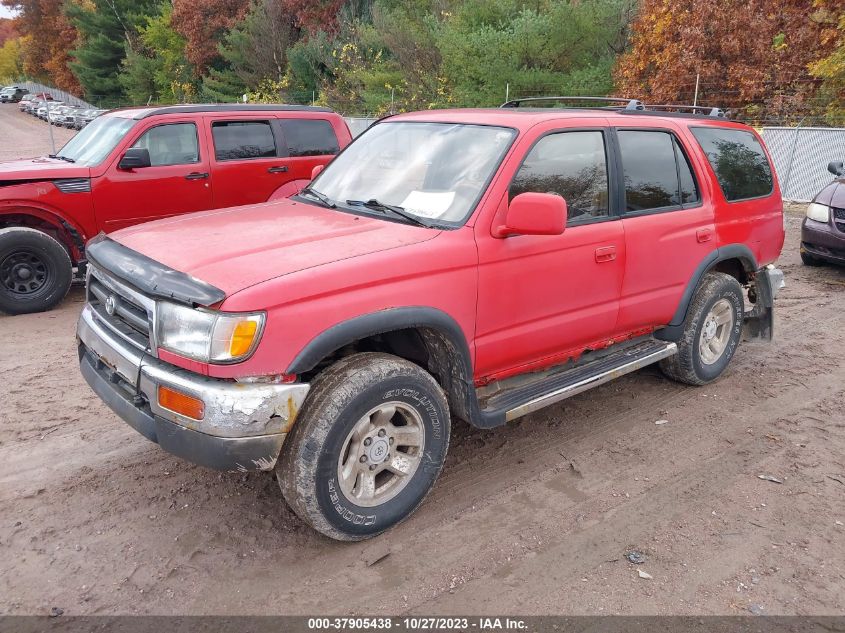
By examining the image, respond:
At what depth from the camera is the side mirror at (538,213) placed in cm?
315

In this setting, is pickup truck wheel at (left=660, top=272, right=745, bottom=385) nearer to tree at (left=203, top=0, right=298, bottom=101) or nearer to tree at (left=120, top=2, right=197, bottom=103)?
tree at (left=203, top=0, right=298, bottom=101)

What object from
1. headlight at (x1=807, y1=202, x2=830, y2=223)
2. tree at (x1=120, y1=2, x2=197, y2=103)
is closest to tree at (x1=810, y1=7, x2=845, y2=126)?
headlight at (x1=807, y1=202, x2=830, y2=223)

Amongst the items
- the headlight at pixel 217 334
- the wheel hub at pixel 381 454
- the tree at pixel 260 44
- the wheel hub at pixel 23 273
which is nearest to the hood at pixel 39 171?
the wheel hub at pixel 23 273

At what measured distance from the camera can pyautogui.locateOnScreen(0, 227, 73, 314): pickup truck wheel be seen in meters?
6.48

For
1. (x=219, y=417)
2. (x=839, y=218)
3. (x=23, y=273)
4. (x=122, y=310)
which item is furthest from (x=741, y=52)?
(x=219, y=417)

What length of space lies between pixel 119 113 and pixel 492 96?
1599 centimetres

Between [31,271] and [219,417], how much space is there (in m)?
5.08

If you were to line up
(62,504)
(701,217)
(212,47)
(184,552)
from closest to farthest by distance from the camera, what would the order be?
1. (184,552)
2. (62,504)
3. (701,217)
4. (212,47)

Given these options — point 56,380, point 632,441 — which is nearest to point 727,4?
point 632,441

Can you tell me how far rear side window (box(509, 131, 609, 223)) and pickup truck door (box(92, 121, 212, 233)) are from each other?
15.8 ft

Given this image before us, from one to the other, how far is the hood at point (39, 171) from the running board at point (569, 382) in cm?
533

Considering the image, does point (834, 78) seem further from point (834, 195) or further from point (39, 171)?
point (39, 171)

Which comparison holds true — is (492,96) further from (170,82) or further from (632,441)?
(170,82)

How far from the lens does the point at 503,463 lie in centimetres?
396
